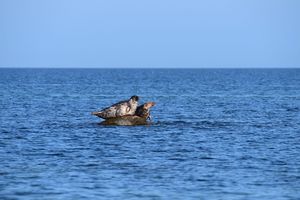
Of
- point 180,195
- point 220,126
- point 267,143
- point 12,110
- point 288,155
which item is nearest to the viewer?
point 180,195

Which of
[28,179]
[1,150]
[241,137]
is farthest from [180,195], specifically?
[241,137]

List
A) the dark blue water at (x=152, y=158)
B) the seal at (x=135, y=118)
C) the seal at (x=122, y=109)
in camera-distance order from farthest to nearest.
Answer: the seal at (x=135, y=118) → the seal at (x=122, y=109) → the dark blue water at (x=152, y=158)

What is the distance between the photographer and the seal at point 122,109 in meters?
41.6

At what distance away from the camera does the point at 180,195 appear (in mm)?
23484

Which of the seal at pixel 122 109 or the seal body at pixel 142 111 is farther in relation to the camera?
the seal body at pixel 142 111

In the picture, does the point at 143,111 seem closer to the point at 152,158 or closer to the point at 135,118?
the point at 135,118

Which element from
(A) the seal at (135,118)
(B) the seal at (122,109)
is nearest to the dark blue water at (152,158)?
(A) the seal at (135,118)

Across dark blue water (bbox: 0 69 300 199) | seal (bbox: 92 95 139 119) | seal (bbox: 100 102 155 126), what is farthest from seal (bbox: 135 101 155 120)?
dark blue water (bbox: 0 69 300 199)

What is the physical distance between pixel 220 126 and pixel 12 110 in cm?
1921

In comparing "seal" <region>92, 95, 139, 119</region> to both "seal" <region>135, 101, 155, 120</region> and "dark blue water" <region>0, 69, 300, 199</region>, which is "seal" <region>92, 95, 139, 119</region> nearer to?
"seal" <region>135, 101, 155, 120</region>

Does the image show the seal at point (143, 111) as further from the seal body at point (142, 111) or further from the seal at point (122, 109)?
the seal at point (122, 109)

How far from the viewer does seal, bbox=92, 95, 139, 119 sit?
136 ft

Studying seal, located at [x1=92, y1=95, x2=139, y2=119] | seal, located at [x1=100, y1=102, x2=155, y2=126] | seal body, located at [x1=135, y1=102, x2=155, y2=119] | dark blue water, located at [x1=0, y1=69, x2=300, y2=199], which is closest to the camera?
dark blue water, located at [x1=0, y1=69, x2=300, y2=199]

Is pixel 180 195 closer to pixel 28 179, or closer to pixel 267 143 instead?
pixel 28 179
